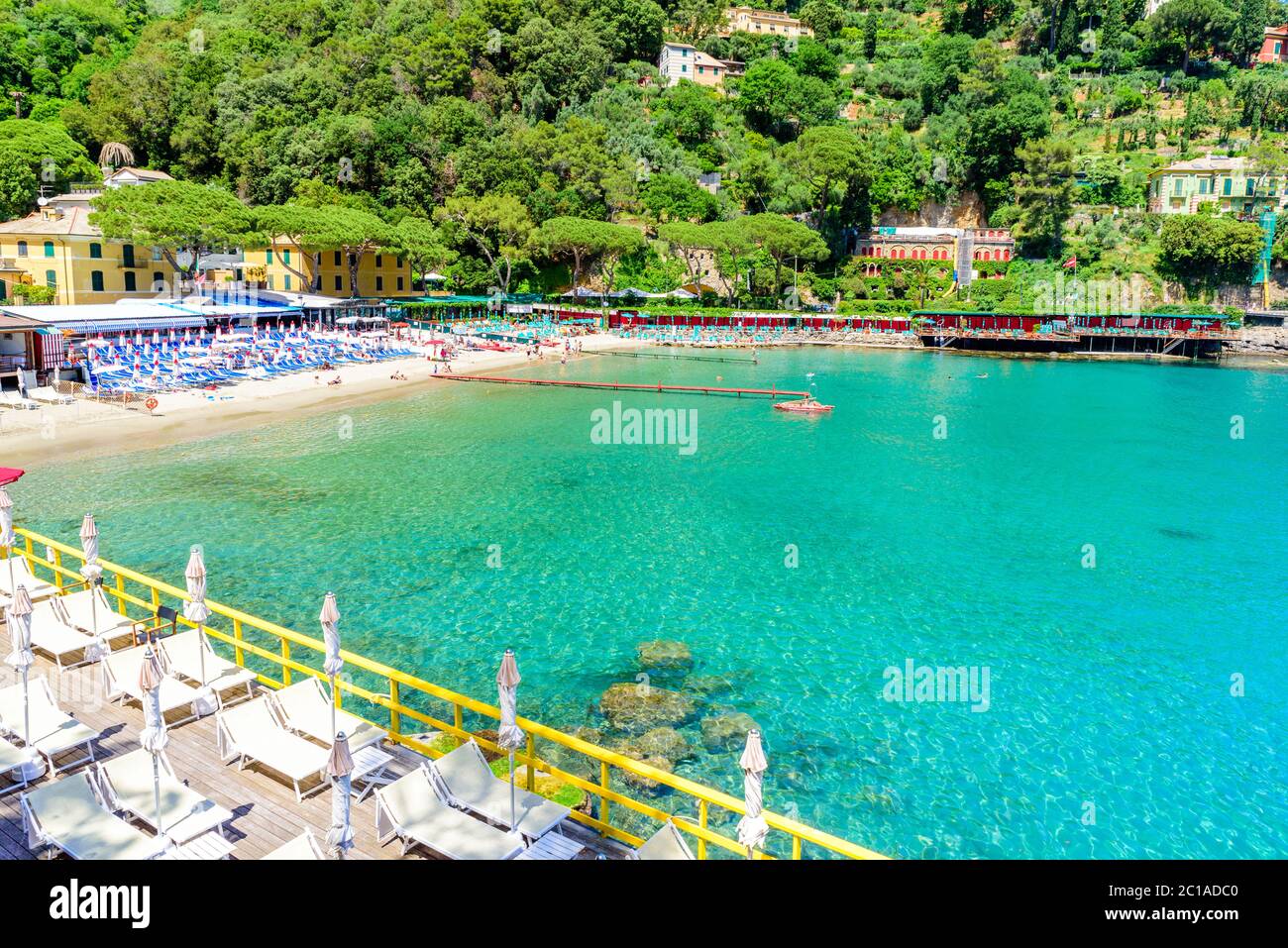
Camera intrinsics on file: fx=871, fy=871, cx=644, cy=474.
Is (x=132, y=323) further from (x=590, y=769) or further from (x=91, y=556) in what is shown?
(x=590, y=769)

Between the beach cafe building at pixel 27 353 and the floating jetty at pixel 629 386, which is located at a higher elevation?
the beach cafe building at pixel 27 353

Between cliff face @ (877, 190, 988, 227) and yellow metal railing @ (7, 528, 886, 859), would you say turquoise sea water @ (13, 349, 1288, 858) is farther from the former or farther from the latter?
cliff face @ (877, 190, 988, 227)

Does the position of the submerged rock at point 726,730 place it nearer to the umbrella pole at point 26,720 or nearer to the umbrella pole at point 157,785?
the umbrella pole at point 157,785

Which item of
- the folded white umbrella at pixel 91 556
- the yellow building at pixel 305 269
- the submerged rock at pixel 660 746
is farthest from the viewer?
the yellow building at pixel 305 269

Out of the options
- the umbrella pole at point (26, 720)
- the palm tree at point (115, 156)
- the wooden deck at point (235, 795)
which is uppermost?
the palm tree at point (115, 156)

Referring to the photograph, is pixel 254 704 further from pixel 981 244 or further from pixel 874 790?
pixel 981 244

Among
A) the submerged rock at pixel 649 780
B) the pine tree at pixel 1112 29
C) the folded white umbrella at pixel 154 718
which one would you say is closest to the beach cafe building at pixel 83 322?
the folded white umbrella at pixel 154 718

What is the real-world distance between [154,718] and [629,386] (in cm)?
4540

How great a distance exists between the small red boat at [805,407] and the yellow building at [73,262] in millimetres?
44873

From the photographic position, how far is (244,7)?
120 metres

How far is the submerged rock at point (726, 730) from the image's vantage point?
47.4 feet

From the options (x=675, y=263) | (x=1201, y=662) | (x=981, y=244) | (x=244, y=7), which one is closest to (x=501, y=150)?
(x=675, y=263)

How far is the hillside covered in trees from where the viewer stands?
86375 millimetres

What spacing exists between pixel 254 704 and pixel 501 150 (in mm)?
85553
